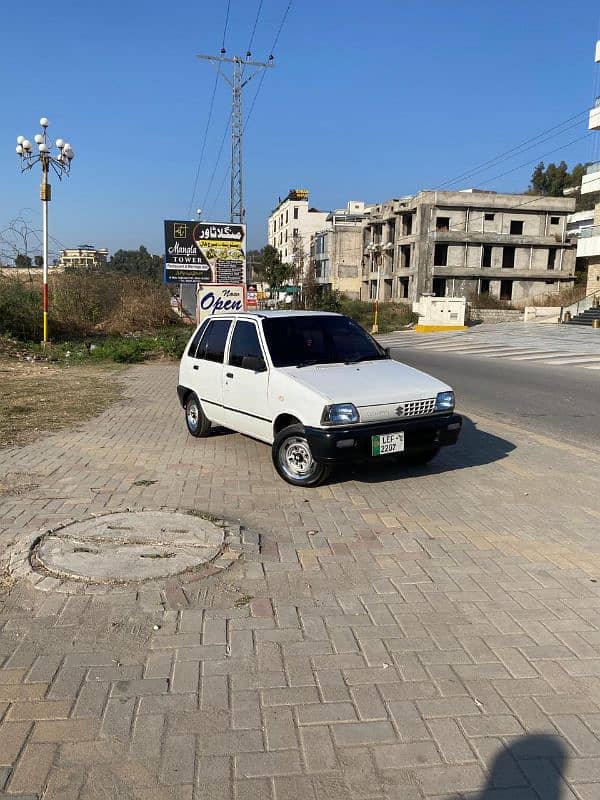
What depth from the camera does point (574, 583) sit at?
3961 millimetres

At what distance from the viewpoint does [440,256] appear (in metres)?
57.2

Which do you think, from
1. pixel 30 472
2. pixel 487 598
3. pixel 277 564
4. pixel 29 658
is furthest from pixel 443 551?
pixel 30 472

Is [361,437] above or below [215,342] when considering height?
below

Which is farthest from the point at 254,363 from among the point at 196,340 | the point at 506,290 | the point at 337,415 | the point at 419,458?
the point at 506,290

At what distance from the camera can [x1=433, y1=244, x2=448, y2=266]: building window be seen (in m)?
56.7

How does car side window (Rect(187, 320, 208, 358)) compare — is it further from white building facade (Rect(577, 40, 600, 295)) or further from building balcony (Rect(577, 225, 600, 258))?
building balcony (Rect(577, 225, 600, 258))

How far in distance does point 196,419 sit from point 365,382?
2998 mm

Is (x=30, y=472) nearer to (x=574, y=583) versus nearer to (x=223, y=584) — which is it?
(x=223, y=584)

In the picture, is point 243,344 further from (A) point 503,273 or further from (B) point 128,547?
(A) point 503,273

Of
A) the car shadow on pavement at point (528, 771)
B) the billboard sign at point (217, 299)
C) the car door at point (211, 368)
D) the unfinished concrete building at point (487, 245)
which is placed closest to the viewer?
the car shadow on pavement at point (528, 771)

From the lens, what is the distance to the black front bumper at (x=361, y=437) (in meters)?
5.51

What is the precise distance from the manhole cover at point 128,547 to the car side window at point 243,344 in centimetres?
242

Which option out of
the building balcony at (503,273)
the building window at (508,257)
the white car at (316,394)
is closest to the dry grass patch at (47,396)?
the white car at (316,394)

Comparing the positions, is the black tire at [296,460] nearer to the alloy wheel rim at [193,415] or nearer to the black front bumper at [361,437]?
the black front bumper at [361,437]
